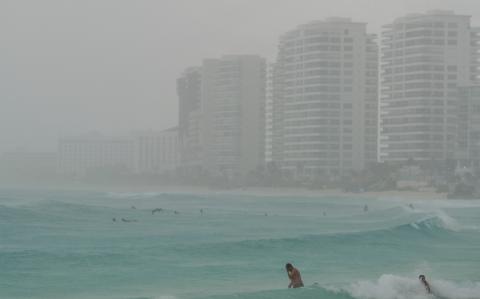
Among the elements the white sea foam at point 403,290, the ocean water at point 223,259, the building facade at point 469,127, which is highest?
the building facade at point 469,127

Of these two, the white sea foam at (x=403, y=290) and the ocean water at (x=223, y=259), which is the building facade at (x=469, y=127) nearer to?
the ocean water at (x=223, y=259)

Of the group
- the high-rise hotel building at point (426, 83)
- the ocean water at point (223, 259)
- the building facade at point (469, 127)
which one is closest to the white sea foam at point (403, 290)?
the ocean water at point (223, 259)

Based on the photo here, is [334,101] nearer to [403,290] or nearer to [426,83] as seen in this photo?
[426,83]

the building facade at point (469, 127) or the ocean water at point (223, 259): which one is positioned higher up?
the building facade at point (469, 127)

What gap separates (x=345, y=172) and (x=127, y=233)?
127 m

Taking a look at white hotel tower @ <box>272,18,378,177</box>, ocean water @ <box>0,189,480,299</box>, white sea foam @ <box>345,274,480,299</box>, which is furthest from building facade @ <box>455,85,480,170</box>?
white sea foam @ <box>345,274,480,299</box>

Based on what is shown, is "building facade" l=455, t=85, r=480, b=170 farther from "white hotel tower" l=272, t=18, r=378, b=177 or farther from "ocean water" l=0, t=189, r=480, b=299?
"ocean water" l=0, t=189, r=480, b=299

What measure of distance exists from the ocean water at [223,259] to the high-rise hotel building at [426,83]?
4057 inches

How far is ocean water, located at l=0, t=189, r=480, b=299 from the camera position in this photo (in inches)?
1249

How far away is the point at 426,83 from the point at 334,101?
17.1 m

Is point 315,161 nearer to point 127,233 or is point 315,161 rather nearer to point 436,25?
point 436,25

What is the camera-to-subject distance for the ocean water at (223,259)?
104ft

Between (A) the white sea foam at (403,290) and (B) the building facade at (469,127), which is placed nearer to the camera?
(A) the white sea foam at (403,290)

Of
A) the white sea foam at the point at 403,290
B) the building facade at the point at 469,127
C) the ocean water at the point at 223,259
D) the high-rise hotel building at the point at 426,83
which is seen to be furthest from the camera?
the high-rise hotel building at the point at 426,83
